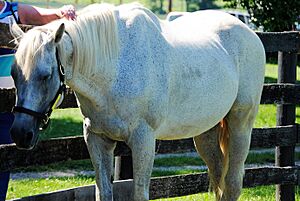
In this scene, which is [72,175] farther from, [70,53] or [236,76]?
[70,53]

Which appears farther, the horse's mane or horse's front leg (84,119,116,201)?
horse's front leg (84,119,116,201)

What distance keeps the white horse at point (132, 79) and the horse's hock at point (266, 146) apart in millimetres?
584

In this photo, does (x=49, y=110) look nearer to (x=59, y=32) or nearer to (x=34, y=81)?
(x=34, y=81)

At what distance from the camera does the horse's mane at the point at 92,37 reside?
154 inches

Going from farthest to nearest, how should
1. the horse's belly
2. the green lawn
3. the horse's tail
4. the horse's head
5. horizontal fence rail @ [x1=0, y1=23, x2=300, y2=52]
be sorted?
the green lawn
horizontal fence rail @ [x1=0, y1=23, x2=300, y2=52]
the horse's tail
the horse's belly
the horse's head

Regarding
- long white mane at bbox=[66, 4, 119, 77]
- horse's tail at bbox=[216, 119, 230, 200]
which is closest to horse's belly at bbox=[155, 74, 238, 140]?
horse's tail at bbox=[216, 119, 230, 200]

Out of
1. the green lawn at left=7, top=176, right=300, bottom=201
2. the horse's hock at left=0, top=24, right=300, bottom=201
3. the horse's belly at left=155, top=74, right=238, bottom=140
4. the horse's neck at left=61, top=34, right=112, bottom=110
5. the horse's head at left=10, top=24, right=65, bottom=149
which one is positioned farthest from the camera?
the green lawn at left=7, top=176, right=300, bottom=201

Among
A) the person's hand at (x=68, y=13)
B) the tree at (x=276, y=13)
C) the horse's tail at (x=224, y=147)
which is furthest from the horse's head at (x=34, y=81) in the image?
the tree at (x=276, y=13)

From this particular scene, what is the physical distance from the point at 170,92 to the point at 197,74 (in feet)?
0.91

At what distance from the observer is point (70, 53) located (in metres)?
3.88

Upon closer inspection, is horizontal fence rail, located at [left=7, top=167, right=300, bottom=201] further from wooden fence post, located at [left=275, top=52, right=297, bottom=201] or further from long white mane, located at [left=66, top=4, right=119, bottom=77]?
long white mane, located at [left=66, top=4, right=119, bottom=77]

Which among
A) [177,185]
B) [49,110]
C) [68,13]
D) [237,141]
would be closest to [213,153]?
[237,141]

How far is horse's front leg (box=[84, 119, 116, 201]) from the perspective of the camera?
4312 mm

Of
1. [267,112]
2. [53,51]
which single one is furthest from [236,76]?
[267,112]
